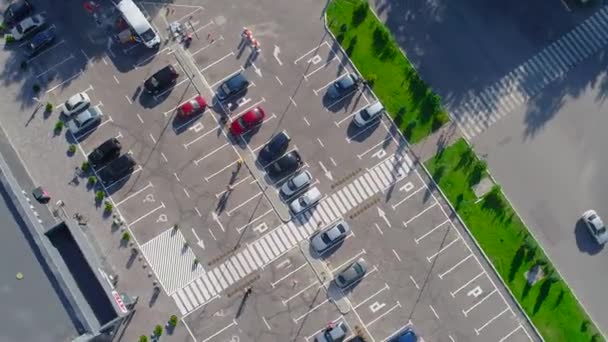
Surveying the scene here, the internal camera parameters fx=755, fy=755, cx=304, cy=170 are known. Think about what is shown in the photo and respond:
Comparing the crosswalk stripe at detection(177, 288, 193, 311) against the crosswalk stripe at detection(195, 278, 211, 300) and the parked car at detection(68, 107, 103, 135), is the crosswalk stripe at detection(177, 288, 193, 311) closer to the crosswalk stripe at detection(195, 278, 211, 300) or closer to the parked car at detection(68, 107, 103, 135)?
the crosswalk stripe at detection(195, 278, 211, 300)

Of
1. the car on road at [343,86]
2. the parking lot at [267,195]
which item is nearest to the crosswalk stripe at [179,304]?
the parking lot at [267,195]

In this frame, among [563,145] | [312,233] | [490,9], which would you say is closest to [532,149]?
[563,145]

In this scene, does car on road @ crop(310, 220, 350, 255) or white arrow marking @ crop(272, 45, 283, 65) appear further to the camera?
white arrow marking @ crop(272, 45, 283, 65)

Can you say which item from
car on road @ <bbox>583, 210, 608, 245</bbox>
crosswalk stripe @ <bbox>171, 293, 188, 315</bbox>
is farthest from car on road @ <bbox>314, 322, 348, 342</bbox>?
car on road @ <bbox>583, 210, 608, 245</bbox>

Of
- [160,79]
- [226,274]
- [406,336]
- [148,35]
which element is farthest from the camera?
[148,35]

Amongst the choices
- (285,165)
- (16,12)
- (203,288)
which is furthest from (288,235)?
(16,12)

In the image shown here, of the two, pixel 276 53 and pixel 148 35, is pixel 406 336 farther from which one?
pixel 148 35

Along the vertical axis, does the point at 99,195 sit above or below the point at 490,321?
above
